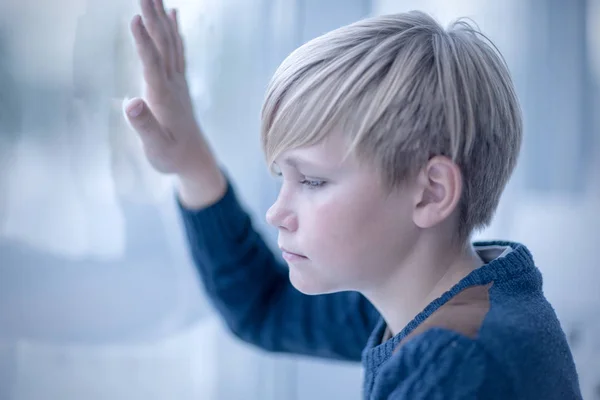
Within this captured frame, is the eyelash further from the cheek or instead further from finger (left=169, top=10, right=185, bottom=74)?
finger (left=169, top=10, right=185, bottom=74)

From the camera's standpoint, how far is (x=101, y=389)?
3.29ft

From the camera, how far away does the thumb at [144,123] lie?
2.66 feet

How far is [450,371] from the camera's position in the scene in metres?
0.58

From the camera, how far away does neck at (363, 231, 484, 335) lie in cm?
71

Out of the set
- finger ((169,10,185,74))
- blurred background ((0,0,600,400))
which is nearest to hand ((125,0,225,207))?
finger ((169,10,185,74))

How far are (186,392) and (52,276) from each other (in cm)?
28

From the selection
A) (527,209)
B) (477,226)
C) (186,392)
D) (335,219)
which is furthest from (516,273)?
(186,392)

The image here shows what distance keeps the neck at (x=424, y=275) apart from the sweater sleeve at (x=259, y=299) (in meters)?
0.22

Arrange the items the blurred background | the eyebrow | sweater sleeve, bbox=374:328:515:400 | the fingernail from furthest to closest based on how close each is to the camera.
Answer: the blurred background < the fingernail < the eyebrow < sweater sleeve, bbox=374:328:515:400

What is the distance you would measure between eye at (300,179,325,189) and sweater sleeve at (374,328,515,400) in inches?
7.3

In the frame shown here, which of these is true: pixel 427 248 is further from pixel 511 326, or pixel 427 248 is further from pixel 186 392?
pixel 186 392

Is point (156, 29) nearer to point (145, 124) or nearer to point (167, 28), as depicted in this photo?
point (167, 28)

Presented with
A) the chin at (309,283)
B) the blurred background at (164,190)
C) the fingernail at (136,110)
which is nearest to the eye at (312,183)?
the chin at (309,283)

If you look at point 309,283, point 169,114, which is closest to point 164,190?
point 169,114
